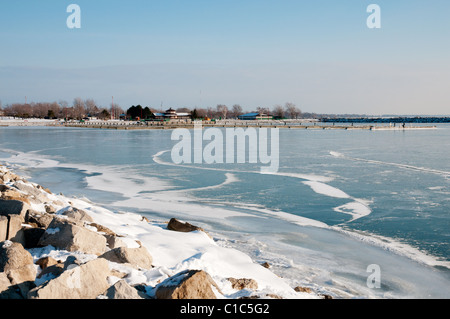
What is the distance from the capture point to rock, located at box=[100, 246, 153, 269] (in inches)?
211

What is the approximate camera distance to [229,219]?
1106 cm

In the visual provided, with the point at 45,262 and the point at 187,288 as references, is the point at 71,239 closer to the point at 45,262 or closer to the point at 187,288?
the point at 45,262

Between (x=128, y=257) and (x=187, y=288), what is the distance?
142 centimetres

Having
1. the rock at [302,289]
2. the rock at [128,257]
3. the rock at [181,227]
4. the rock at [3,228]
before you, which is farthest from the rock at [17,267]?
the rock at [181,227]

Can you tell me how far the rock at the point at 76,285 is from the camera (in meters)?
3.94

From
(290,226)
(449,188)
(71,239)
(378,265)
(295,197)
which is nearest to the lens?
(71,239)

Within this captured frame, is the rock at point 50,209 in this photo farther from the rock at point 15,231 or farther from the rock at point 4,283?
the rock at point 4,283

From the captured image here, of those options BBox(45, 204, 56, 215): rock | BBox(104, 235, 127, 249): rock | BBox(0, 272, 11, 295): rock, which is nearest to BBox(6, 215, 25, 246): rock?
BBox(104, 235, 127, 249): rock

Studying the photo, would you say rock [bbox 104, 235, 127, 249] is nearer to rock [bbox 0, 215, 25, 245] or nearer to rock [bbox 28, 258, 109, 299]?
rock [bbox 0, 215, 25, 245]

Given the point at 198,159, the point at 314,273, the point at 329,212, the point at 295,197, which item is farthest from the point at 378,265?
the point at 198,159

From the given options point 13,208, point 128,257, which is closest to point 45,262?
point 128,257
